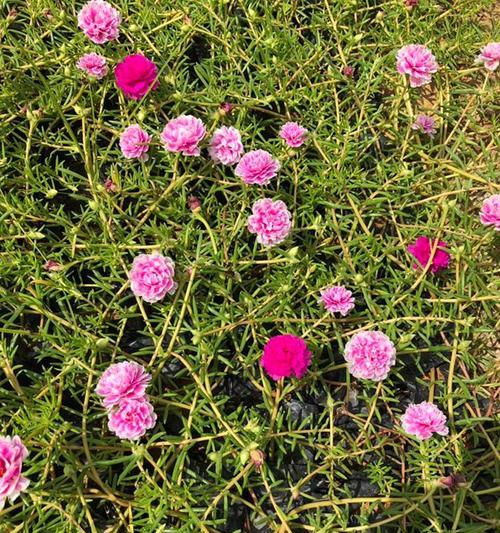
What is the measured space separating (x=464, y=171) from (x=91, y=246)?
4.66 feet

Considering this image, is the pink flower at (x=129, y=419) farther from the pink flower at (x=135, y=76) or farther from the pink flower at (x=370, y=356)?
the pink flower at (x=135, y=76)

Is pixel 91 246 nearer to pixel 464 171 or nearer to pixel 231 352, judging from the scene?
pixel 231 352

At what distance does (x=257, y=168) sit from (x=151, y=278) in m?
0.52

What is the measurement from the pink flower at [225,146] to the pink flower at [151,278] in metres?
0.49

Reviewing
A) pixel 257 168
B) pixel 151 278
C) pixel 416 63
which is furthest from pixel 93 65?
pixel 416 63

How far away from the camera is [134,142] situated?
2.00m

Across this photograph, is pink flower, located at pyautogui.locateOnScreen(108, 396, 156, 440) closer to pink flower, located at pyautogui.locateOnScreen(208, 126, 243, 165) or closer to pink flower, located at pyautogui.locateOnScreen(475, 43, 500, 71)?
pink flower, located at pyautogui.locateOnScreen(208, 126, 243, 165)

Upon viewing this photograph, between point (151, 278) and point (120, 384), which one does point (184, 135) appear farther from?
point (120, 384)

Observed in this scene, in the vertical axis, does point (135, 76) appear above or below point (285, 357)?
above

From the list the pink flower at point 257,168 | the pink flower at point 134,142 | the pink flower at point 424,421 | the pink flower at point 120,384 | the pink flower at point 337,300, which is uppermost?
the pink flower at point 134,142

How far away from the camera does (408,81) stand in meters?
2.30

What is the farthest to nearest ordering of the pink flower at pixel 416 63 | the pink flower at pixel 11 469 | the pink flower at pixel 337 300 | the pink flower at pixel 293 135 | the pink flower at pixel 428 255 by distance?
the pink flower at pixel 416 63 < the pink flower at pixel 293 135 < the pink flower at pixel 428 255 < the pink flower at pixel 337 300 < the pink flower at pixel 11 469

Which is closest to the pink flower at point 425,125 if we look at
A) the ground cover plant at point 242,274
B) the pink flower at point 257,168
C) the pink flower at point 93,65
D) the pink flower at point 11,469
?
the ground cover plant at point 242,274

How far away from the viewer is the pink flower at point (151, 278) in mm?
1712
